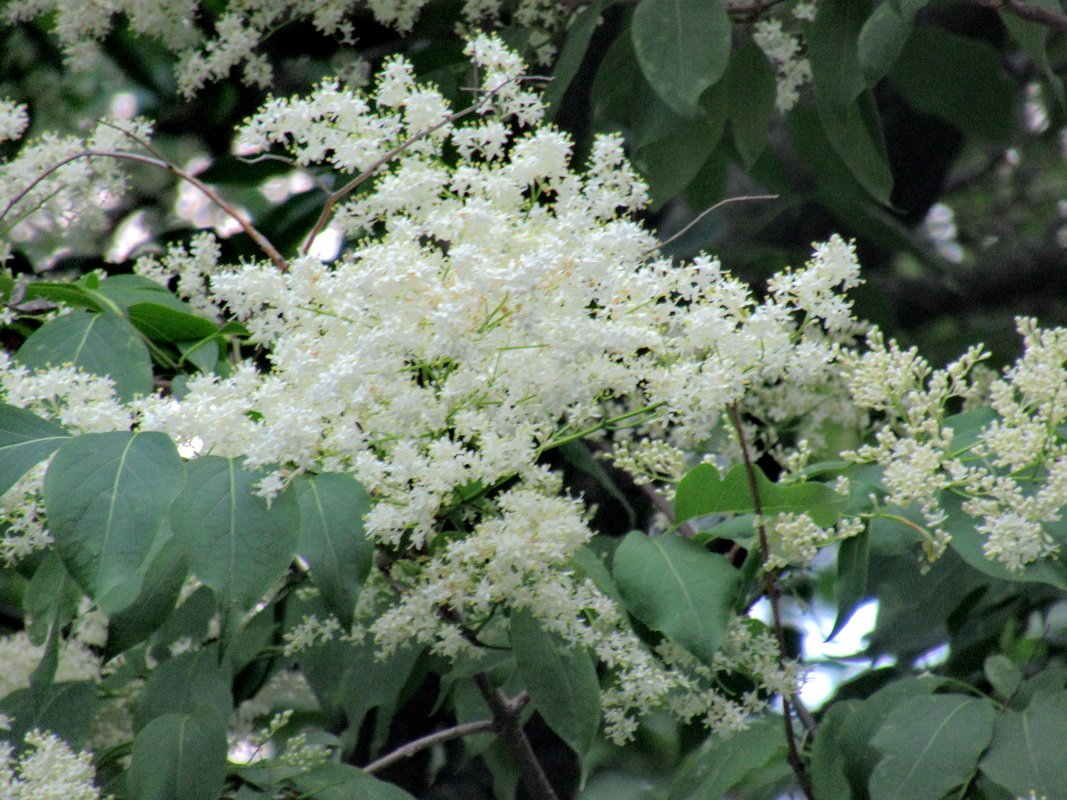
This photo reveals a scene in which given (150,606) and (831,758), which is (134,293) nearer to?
(150,606)

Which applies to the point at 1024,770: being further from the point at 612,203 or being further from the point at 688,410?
the point at 612,203

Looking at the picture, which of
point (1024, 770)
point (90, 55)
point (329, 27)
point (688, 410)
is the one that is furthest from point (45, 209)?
point (1024, 770)

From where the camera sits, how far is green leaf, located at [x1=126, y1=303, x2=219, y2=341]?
1.63 m

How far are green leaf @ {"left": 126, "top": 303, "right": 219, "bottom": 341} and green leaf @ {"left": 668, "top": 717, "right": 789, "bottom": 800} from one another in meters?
0.86

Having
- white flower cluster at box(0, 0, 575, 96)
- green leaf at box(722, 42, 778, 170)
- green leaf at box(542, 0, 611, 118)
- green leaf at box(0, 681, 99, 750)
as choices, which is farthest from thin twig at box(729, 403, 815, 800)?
white flower cluster at box(0, 0, 575, 96)

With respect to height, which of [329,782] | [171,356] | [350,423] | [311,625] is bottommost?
[329,782]

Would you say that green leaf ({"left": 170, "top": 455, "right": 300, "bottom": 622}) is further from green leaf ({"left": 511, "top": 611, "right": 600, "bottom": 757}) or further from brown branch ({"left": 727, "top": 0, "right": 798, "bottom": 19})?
brown branch ({"left": 727, "top": 0, "right": 798, "bottom": 19})

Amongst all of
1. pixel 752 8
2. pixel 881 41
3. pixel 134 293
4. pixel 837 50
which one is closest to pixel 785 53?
pixel 752 8

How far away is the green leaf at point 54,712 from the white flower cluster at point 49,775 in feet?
0.54

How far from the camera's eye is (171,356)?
1.77m

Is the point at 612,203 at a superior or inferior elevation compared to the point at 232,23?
inferior

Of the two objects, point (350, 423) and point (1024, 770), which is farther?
point (1024, 770)

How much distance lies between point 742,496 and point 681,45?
70cm

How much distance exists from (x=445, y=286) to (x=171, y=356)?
679mm
